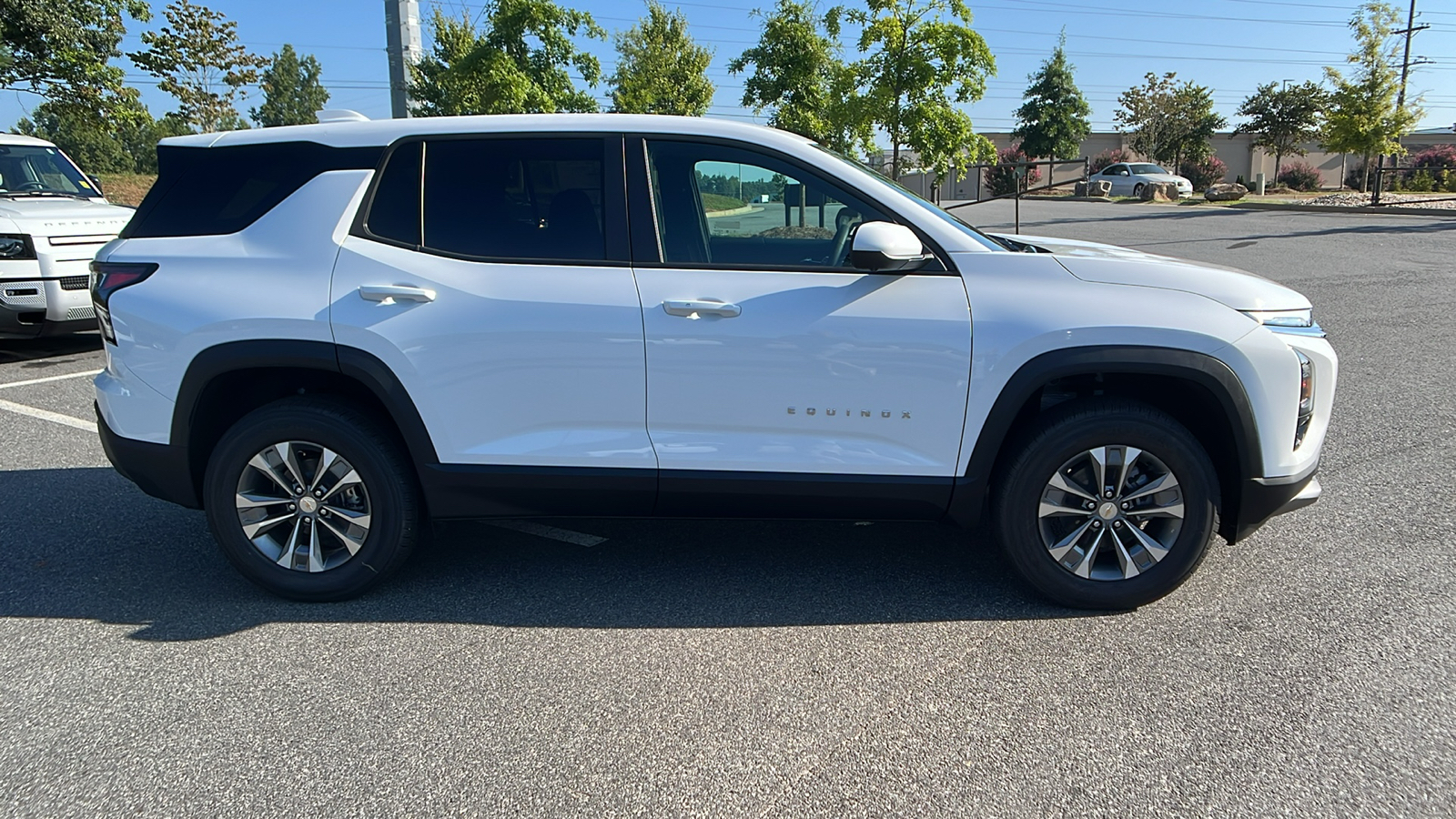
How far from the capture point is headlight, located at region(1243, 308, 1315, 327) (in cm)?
Result: 336

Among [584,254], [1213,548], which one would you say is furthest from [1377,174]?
[584,254]

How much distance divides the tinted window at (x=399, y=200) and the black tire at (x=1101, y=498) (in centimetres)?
242

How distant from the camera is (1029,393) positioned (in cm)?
335

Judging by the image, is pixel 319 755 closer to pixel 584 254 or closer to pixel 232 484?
pixel 232 484

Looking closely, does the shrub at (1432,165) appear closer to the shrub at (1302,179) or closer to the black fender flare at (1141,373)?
the shrub at (1302,179)

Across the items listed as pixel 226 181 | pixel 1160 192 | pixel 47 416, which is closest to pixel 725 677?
pixel 226 181

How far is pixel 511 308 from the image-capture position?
11.2ft

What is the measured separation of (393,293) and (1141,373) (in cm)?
270

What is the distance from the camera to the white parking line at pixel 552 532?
4383 millimetres

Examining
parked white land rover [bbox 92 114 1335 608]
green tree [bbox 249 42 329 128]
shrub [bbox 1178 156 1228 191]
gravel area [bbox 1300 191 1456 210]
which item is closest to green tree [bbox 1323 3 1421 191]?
gravel area [bbox 1300 191 1456 210]

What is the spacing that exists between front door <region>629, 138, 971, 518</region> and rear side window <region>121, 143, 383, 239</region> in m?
1.28

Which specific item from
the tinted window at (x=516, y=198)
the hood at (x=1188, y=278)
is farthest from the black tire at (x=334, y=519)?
the hood at (x=1188, y=278)

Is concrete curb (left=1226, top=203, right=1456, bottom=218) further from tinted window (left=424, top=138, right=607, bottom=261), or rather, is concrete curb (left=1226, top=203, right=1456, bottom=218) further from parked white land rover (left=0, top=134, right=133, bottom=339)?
parked white land rover (left=0, top=134, right=133, bottom=339)

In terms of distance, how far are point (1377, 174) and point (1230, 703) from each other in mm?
30483
